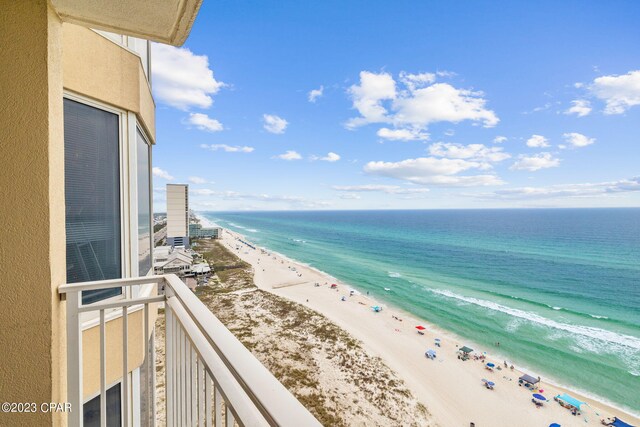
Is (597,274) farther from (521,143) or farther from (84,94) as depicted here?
(521,143)

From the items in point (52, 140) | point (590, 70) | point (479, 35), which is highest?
point (590, 70)

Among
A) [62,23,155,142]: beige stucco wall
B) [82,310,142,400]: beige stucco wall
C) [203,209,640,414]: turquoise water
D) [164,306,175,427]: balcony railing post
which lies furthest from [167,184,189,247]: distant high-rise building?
[164,306,175,427]: balcony railing post

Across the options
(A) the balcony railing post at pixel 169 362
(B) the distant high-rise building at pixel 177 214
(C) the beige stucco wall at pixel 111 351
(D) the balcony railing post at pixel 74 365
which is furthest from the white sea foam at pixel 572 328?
(B) the distant high-rise building at pixel 177 214

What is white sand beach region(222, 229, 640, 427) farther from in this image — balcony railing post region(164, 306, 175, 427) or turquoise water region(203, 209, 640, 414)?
balcony railing post region(164, 306, 175, 427)

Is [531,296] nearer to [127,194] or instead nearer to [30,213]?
[127,194]

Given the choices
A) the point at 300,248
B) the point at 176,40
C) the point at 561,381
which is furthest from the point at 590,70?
the point at 176,40

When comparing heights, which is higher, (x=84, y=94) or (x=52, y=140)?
(x=84, y=94)

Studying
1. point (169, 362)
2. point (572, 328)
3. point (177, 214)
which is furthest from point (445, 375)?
point (177, 214)

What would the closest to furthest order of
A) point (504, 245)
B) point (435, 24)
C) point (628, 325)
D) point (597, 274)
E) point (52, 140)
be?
1. point (52, 140)
2. point (628, 325)
3. point (597, 274)
4. point (435, 24)
5. point (504, 245)
